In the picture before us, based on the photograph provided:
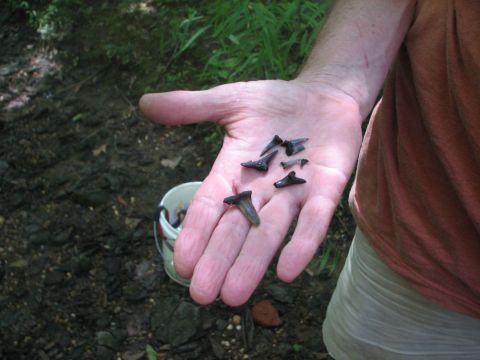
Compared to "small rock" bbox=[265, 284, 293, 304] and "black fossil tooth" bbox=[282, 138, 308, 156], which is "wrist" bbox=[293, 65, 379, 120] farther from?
"small rock" bbox=[265, 284, 293, 304]

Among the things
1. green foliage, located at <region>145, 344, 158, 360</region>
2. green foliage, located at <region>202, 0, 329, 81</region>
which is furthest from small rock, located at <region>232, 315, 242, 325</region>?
green foliage, located at <region>202, 0, 329, 81</region>

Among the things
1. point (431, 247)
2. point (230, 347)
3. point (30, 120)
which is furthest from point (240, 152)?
point (30, 120)

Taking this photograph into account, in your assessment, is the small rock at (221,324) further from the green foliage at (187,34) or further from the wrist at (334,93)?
the green foliage at (187,34)

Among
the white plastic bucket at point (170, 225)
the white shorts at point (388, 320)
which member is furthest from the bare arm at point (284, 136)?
the white plastic bucket at point (170, 225)

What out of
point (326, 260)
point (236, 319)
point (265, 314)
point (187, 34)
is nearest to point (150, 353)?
point (236, 319)

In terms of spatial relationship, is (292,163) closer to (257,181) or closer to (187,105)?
(257,181)

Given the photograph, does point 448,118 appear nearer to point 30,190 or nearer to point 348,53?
point 348,53
